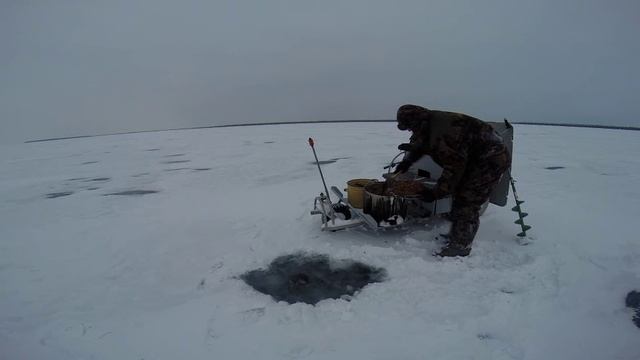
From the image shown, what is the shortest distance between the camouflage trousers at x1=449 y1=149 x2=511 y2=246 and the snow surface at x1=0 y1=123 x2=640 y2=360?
0.29 metres

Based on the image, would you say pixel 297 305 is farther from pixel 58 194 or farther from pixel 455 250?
A: pixel 58 194

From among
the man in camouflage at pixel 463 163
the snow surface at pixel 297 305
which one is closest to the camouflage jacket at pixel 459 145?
the man in camouflage at pixel 463 163

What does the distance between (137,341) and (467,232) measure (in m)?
3.14

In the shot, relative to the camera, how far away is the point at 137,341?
2.73m

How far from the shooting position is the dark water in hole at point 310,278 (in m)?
3.26

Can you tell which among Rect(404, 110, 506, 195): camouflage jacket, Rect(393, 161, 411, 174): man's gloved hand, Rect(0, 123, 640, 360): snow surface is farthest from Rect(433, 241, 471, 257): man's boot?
Rect(393, 161, 411, 174): man's gloved hand

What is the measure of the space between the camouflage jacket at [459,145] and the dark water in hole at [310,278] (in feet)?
3.82

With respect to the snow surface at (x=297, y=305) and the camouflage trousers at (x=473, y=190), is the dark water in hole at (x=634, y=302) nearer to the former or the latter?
the snow surface at (x=297, y=305)

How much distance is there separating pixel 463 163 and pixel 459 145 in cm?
18

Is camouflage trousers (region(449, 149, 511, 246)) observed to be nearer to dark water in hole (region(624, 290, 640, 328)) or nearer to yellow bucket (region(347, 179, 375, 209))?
yellow bucket (region(347, 179, 375, 209))

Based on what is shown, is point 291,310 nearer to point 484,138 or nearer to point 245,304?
point 245,304

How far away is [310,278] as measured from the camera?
11.6 ft

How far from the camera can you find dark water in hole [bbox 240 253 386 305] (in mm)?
3262

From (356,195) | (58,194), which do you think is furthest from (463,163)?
(58,194)
